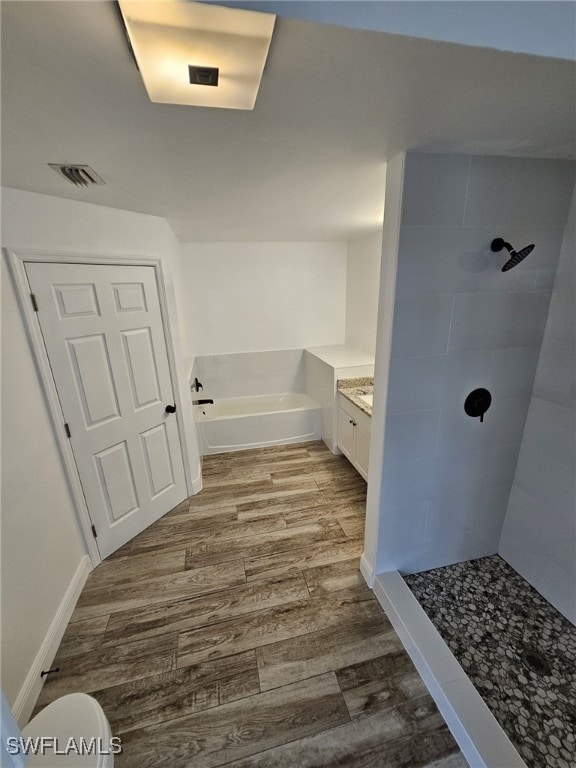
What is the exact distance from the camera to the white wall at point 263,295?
143 inches

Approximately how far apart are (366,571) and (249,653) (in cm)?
80

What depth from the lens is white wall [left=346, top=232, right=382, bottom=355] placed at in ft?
10.6

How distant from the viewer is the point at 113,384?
204cm

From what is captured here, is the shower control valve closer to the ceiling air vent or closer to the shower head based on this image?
the shower head

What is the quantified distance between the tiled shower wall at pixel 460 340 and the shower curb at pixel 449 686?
0.22 meters

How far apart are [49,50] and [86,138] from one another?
0.42 meters

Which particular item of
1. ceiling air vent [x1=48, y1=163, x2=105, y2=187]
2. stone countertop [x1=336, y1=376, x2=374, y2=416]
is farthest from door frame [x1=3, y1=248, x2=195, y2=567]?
stone countertop [x1=336, y1=376, x2=374, y2=416]

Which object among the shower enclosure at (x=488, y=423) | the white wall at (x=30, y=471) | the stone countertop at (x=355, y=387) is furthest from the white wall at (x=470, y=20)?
the stone countertop at (x=355, y=387)

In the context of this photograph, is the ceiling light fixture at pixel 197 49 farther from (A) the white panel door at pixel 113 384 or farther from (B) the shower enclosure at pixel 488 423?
(A) the white panel door at pixel 113 384

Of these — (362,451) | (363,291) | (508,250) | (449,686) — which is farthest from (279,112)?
(363,291)

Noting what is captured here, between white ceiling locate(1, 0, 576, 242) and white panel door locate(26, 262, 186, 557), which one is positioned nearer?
white ceiling locate(1, 0, 576, 242)

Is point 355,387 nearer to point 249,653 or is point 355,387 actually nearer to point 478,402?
point 478,402

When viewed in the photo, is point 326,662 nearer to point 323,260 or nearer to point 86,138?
point 86,138

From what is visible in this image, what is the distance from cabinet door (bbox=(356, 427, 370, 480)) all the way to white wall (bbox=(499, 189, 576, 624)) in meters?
1.03
